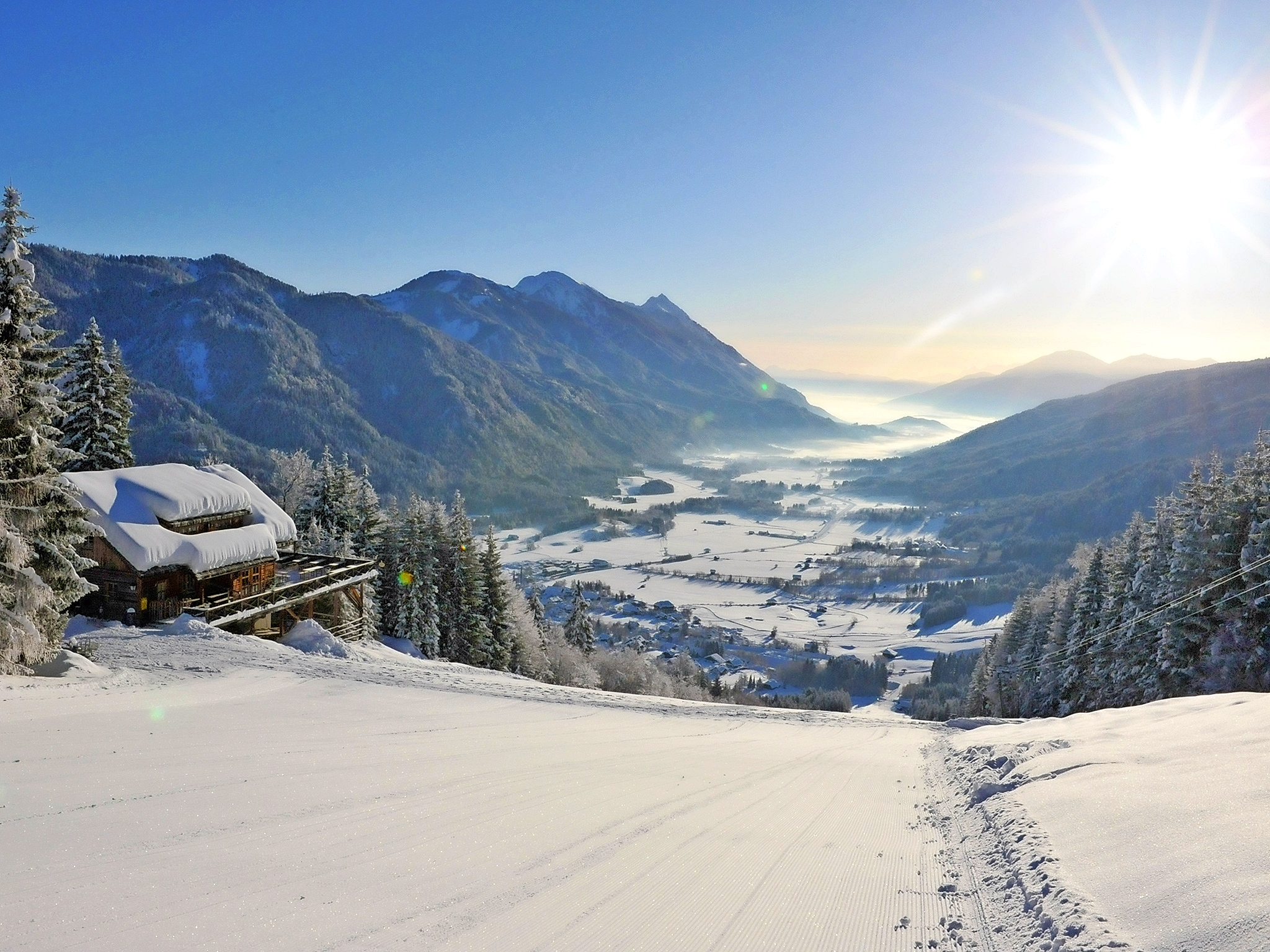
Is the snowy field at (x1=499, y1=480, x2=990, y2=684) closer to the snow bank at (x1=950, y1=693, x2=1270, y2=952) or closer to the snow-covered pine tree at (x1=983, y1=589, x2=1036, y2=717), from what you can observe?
the snow-covered pine tree at (x1=983, y1=589, x2=1036, y2=717)

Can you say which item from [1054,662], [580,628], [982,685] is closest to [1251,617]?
[1054,662]

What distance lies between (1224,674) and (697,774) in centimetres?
2501

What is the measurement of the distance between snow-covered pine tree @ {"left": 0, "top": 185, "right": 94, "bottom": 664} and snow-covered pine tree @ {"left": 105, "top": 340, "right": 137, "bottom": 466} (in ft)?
47.5

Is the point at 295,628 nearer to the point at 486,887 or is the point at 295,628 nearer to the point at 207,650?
the point at 207,650

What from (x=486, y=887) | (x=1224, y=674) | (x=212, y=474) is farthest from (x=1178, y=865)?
(x=212, y=474)

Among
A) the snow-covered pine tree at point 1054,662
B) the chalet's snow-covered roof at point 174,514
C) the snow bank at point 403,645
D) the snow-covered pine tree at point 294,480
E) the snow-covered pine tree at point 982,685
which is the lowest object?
the snow-covered pine tree at point 982,685

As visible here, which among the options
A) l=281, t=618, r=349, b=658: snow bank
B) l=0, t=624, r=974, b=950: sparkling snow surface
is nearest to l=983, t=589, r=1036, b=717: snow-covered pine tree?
l=0, t=624, r=974, b=950: sparkling snow surface

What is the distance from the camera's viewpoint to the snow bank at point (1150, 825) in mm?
3742

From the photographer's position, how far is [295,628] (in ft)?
70.3

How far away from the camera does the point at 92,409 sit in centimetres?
2862

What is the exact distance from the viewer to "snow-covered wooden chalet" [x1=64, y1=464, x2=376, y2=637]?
20.0 meters

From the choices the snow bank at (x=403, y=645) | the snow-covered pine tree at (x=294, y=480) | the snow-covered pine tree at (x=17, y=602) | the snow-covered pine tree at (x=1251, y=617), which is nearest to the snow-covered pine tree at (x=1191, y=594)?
the snow-covered pine tree at (x=1251, y=617)

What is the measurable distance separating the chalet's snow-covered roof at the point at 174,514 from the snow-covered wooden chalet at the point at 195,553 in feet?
0.10

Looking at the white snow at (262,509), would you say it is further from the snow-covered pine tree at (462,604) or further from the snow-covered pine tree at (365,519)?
the snow-covered pine tree at (462,604)
